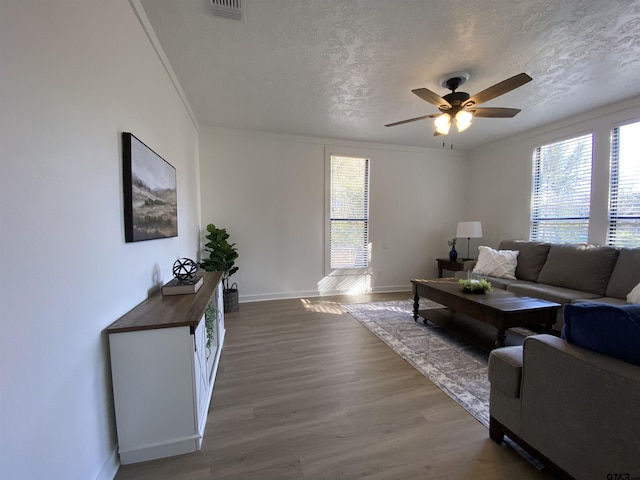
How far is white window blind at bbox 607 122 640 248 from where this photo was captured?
310 centimetres

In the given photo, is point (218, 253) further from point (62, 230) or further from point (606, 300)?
point (606, 300)

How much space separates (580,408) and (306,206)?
3.98 metres

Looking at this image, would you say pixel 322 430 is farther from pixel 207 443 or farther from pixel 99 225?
pixel 99 225

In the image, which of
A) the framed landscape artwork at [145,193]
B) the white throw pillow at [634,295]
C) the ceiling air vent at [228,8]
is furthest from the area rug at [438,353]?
the ceiling air vent at [228,8]

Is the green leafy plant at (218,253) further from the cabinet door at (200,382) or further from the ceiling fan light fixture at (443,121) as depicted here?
the ceiling fan light fixture at (443,121)

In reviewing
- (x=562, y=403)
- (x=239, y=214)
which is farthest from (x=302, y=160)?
(x=562, y=403)

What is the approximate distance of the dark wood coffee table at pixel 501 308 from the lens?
2.32 metres

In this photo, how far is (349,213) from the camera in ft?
16.1

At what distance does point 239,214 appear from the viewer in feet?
14.2

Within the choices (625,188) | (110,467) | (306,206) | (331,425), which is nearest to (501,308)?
(331,425)

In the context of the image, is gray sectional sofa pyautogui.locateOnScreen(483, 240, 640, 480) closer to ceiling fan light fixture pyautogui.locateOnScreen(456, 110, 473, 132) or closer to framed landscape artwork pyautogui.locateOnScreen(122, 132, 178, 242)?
ceiling fan light fixture pyautogui.locateOnScreen(456, 110, 473, 132)

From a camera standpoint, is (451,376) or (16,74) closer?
(16,74)

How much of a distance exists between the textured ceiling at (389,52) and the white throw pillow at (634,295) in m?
2.15

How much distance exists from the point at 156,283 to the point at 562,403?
2.63 metres
